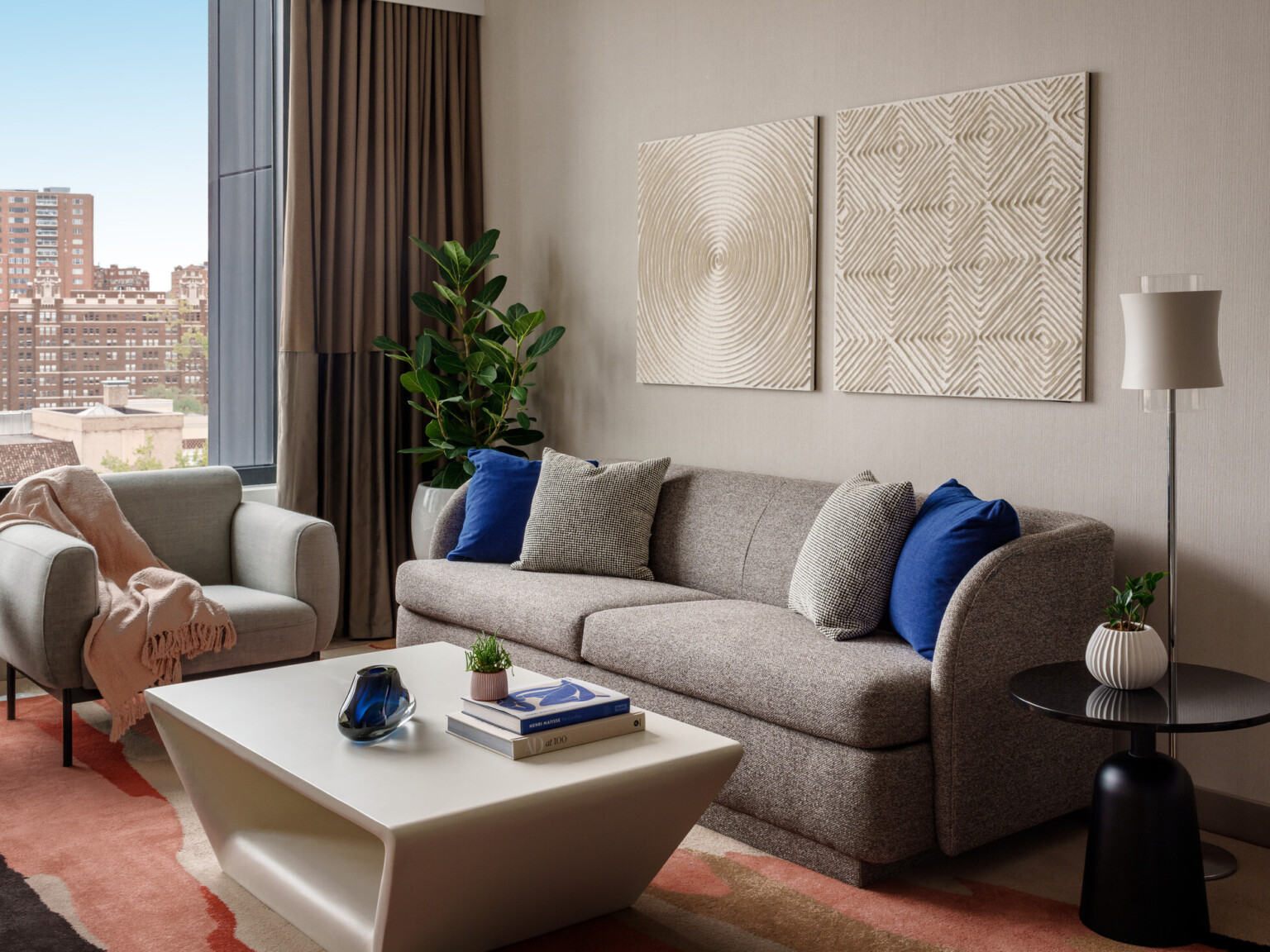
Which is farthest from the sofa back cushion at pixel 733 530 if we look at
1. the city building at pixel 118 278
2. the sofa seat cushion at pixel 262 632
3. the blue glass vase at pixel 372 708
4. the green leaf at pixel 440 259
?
the city building at pixel 118 278

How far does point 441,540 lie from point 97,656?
122 centimetres

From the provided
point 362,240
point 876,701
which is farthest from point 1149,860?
point 362,240

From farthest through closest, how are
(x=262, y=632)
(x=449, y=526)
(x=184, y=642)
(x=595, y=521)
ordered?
(x=449, y=526), (x=595, y=521), (x=262, y=632), (x=184, y=642)

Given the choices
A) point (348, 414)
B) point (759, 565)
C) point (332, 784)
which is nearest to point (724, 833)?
point (759, 565)

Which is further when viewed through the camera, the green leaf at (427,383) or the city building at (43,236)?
the green leaf at (427,383)

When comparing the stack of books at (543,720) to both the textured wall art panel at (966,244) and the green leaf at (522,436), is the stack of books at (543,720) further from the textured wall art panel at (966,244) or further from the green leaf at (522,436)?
the green leaf at (522,436)

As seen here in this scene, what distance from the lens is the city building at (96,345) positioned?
4.57 m

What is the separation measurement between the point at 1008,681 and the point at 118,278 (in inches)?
148

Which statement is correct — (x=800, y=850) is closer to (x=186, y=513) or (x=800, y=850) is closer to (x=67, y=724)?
(x=67, y=724)

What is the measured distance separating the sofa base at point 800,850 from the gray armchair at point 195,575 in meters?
1.52

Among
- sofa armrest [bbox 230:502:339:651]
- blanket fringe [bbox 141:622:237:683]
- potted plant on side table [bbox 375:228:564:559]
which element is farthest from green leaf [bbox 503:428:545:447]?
blanket fringe [bbox 141:622:237:683]

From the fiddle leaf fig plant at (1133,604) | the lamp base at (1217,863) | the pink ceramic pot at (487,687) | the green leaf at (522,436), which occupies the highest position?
the green leaf at (522,436)

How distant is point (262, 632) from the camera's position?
12.2ft

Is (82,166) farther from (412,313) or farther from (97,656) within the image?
(97,656)
